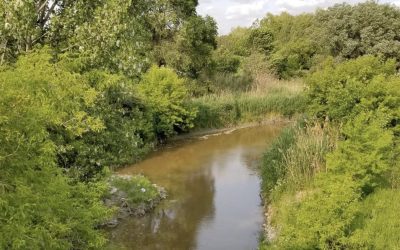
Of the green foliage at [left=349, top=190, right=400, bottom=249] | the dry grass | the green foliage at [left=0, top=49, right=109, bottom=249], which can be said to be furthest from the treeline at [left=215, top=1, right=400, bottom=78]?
the green foliage at [left=0, top=49, right=109, bottom=249]

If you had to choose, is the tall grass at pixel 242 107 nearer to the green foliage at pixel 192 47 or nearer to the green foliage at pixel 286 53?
the green foliage at pixel 192 47

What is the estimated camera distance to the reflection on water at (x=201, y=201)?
11844 millimetres

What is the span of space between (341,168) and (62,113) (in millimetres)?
5914

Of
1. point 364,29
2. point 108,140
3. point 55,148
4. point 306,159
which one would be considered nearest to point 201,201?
point 306,159

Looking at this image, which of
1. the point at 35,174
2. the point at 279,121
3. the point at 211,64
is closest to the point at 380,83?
the point at 35,174

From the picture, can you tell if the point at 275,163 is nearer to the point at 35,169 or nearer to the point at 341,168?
the point at 341,168

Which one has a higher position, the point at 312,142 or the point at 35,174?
the point at 35,174

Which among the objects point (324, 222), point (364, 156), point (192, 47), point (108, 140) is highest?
point (192, 47)

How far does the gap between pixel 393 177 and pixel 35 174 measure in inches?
329

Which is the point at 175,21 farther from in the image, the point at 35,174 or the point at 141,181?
the point at 35,174

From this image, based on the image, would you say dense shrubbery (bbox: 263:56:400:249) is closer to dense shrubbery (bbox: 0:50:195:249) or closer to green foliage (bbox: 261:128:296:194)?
green foliage (bbox: 261:128:296:194)

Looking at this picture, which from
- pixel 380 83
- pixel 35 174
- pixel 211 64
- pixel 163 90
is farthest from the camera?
pixel 211 64

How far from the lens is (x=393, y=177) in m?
10.9

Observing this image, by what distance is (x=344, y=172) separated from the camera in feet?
32.6
